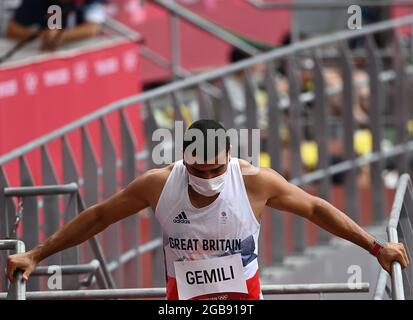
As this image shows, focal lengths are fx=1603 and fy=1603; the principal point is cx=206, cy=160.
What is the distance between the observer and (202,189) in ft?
26.0

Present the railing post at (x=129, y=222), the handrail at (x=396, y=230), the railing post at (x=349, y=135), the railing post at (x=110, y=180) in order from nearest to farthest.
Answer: the handrail at (x=396, y=230), the railing post at (x=110, y=180), the railing post at (x=129, y=222), the railing post at (x=349, y=135)

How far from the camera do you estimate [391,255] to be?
7727 mm

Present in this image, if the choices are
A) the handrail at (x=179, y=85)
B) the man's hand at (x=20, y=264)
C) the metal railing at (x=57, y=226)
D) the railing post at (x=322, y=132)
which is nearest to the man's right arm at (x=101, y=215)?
the man's hand at (x=20, y=264)

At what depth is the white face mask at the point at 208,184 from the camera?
7871mm

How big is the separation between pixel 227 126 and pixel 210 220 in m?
5.49

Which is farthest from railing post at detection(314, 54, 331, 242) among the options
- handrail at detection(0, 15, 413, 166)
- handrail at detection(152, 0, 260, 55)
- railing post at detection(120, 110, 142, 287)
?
railing post at detection(120, 110, 142, 287)

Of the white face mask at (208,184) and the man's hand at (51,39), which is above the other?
the man's hand at (51,39)

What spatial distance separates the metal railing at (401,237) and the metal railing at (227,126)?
2469mm

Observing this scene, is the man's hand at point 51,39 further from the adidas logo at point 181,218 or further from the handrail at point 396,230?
the adidas logo at point 181,218

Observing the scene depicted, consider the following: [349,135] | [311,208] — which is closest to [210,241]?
[311,208]

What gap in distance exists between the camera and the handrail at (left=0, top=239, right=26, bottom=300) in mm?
7355

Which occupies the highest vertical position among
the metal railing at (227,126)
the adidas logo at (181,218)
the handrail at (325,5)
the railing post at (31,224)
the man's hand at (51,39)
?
the handrail at (325,5)

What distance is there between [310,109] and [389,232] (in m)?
8.29
